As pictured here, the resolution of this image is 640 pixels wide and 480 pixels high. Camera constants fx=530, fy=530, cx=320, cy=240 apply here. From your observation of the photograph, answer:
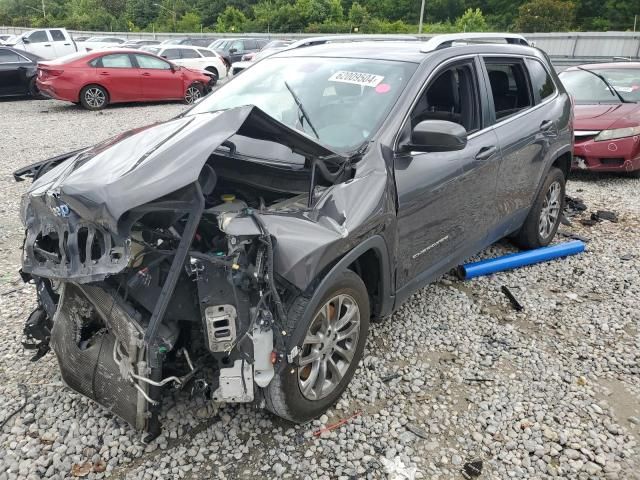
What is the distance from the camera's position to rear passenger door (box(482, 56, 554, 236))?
410 centimetres

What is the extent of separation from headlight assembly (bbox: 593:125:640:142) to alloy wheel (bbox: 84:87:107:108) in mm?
11685

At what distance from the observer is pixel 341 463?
259 cm

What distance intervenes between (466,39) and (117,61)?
12.2 m

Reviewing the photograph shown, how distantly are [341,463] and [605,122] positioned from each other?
22.5ft

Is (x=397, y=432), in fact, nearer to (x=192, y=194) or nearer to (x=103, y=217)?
(x=192, y=194)

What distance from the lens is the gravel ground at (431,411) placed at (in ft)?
8.50

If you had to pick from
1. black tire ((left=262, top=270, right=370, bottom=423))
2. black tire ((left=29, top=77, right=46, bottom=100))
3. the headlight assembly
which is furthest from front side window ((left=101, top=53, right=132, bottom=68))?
black tire ((left=262, top=270, right=370, bottom=423))

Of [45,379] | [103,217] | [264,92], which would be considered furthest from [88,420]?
[264,92]

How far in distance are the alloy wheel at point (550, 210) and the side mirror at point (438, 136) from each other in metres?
2.30

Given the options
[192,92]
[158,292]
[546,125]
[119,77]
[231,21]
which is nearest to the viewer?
[158,292]

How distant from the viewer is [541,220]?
507 centimetres

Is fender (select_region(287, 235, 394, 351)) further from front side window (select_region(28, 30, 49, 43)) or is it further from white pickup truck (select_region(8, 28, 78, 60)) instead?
front side window (select_region(28, 30, 49, 43))

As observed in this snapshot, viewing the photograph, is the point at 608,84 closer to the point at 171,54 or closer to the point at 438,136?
the point at 438,136

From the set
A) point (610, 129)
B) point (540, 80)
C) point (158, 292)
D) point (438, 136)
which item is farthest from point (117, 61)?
point (158, 292)
